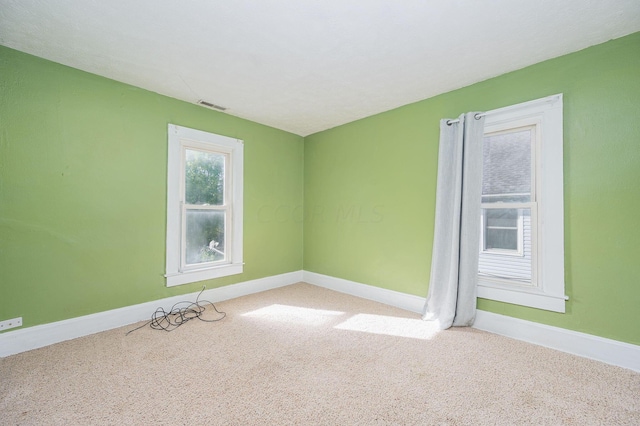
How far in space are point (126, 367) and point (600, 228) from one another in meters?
3.80

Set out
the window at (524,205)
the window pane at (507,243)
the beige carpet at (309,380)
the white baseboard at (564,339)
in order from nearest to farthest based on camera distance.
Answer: the beige carpet at (309,380) → the white baseboard at (564,339) → the window at (524,205) → the window pane at (507,243)

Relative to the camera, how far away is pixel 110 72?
2.52m

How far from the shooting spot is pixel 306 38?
6.66ft

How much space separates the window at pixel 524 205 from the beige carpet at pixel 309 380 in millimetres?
498

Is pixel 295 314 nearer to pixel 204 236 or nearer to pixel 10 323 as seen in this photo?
pixel 204 236

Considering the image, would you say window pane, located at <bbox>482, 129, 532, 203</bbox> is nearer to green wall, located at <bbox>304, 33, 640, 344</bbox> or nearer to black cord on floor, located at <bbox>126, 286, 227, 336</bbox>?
green wall, located at <bbox>304, 33, 640, 344</bbox>

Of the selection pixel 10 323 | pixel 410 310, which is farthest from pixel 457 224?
pixel 10 323

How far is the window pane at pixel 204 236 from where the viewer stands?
328 centimetres

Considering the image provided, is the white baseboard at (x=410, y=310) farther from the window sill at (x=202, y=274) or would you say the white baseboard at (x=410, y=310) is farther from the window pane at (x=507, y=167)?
the window pane at (x=507, y=167)

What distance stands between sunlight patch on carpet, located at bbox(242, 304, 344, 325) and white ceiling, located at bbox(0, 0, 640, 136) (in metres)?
2.49

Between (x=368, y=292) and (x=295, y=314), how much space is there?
1.10 metres

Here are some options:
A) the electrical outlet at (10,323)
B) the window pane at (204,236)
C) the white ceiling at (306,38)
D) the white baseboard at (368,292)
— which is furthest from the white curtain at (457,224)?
the electrical outlet at (10,323)

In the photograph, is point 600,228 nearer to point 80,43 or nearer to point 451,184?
point 451,184

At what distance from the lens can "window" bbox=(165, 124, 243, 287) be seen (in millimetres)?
3070
